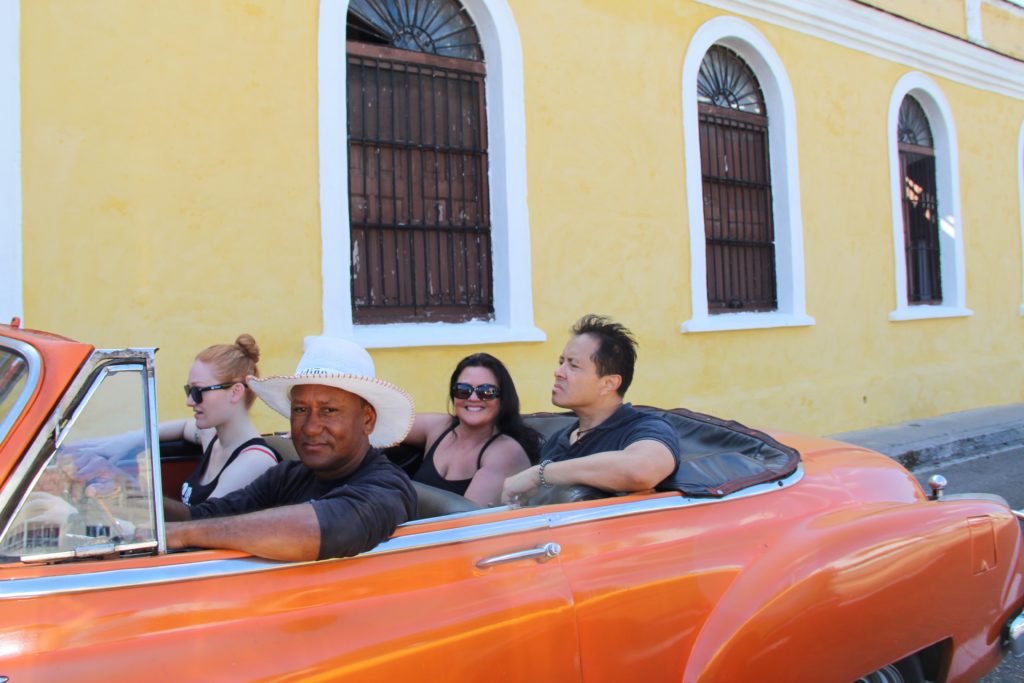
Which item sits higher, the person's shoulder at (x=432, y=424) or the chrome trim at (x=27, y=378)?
the chrome trim at (x=27, y=378)

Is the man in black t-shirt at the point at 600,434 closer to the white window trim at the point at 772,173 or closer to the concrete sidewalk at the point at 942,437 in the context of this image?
the white window trim at the point at 772,173

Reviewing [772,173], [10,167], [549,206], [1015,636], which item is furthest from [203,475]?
[772,173]

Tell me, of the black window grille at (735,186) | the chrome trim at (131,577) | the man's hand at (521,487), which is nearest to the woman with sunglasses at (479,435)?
the man's hand at (521,487)

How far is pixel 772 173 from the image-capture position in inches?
316

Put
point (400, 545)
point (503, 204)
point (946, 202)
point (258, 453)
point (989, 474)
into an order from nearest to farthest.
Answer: point (400, 545)
point (258, 453)
point (503, 204)
point (989, 474)
point (946, 202)

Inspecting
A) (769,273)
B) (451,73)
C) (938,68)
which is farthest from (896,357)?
(451,73)

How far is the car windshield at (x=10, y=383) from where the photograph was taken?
4.83 ft

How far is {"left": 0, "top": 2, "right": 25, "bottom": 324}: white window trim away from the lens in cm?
423

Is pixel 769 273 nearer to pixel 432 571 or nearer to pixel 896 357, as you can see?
pixel 896 357

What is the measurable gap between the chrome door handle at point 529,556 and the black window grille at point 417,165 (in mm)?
3959

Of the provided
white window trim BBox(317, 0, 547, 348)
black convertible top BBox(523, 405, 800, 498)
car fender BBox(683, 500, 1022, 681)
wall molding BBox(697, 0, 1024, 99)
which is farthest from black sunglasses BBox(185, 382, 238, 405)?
wall molding BBox(697, 0, 1024, 99)

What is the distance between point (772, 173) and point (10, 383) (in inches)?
301

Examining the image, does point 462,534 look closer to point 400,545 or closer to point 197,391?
point 400,545

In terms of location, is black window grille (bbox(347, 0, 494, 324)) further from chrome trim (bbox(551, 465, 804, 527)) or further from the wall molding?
chrome trim (bbox(551, 465, 804, 527))
